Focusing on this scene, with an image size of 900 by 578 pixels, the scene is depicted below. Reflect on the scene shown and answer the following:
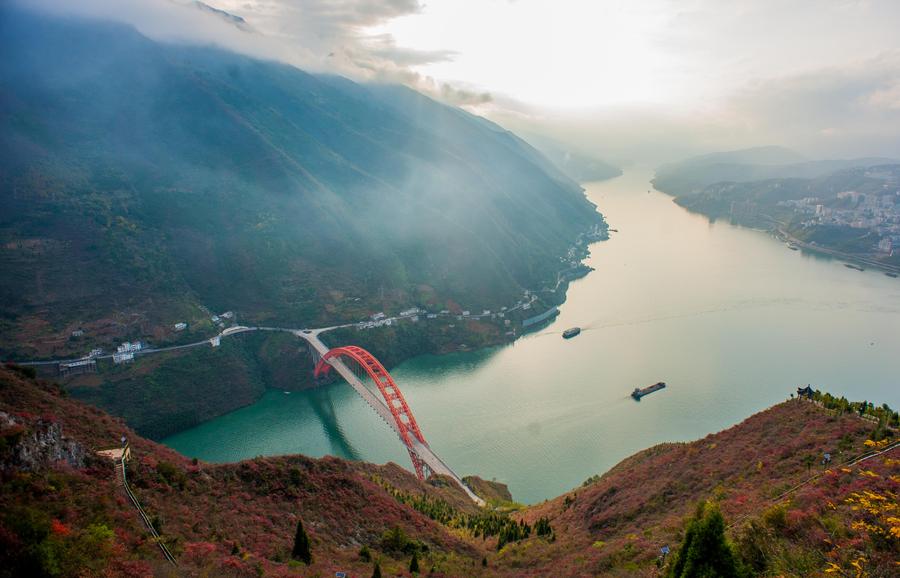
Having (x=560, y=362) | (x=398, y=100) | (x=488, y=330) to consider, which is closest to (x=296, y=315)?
(x=488, y=330)

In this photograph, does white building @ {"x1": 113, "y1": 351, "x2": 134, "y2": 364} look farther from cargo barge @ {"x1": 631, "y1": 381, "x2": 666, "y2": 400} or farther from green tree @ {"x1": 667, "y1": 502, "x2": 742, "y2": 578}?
green tree @ {"x1": 667, "y1": 502, "x2": 742, "y2": 578}

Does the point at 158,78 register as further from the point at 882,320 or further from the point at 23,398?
the point at 882,320

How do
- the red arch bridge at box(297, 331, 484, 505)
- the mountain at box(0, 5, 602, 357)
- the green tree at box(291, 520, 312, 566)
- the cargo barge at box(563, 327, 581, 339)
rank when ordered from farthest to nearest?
the cargo barge at box(563, 327, 581, 339), the mountain at box(0, 5, 602, 357), the red arch bridge at box(297, 331, 484, 505), the green tree at box(291, 520, 312, 566)

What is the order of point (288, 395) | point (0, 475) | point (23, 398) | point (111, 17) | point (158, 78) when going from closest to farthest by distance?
1. point (0, 475)
2. point (23, 398)
3. point (288, 395)
4. point (158, 78)
5. point (111, 17)

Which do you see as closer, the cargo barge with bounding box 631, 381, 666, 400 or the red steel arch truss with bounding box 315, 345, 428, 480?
the red steel arch truss with bounding box 315, 345, 428, 480

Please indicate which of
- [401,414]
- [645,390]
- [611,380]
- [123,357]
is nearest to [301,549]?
[401,414]

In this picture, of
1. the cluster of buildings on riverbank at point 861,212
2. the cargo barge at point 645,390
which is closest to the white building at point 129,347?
the cargo barge at point 645,390

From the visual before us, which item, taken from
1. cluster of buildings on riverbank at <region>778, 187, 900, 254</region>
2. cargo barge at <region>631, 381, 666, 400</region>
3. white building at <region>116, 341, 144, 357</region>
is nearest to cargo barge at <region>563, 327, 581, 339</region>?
cargo barge at <region>631, 381, 666, 400</region>

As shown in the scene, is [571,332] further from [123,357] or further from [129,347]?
[123,357]
